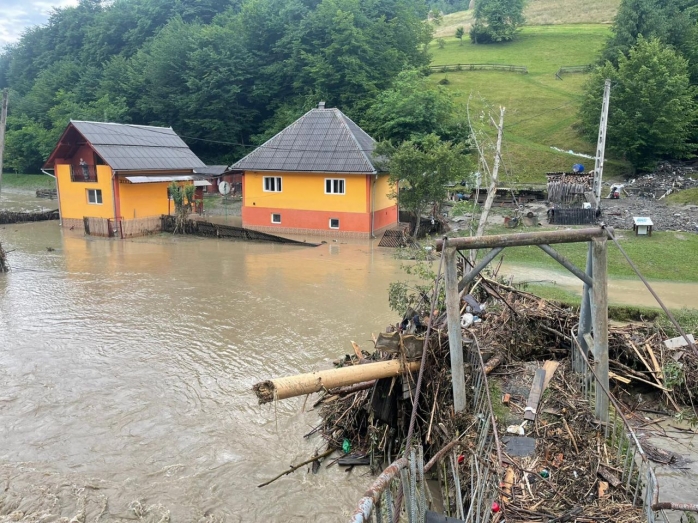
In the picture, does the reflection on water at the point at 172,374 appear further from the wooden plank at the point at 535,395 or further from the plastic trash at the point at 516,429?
the wooden plank at the point at 535,395

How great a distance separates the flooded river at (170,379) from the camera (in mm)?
7359

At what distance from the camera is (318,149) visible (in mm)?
27000

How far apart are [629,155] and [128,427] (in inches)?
1369

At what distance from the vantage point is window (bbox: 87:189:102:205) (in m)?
27.6

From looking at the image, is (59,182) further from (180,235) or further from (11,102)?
(11,102)

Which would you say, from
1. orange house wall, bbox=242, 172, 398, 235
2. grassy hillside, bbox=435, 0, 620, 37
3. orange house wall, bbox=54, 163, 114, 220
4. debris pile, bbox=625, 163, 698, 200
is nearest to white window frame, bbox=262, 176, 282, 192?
orange house wall, bbox=242, 172, 398, 235

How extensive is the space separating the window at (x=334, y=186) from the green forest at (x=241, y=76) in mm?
13762

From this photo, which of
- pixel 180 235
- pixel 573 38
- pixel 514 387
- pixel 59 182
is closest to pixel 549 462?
pixel 514 387

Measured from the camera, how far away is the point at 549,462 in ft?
19.3

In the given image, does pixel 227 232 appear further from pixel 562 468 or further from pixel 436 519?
pixel 436 519

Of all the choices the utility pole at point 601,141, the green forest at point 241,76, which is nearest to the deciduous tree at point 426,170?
the utility pole at point 601,141

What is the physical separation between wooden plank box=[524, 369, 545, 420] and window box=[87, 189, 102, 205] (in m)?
25.5

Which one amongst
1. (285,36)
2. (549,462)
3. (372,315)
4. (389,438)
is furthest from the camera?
(285,36)

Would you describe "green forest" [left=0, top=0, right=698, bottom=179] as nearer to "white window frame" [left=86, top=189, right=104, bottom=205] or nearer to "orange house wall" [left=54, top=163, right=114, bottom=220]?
"orange house wall" [left=54, top=163, right=114, bottom=220]
